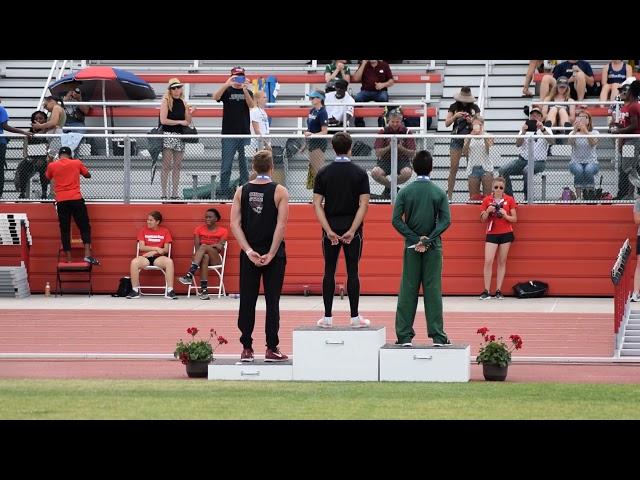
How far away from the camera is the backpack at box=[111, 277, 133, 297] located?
23547 mm

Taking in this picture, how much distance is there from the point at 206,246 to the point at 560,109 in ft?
24.2

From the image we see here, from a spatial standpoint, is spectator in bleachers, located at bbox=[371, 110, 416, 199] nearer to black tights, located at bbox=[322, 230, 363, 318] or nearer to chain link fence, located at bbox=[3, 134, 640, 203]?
chain link fence, located at bbox=[3, 134, 640, 203]

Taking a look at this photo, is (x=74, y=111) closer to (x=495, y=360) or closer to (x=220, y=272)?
(x=220, y=272)

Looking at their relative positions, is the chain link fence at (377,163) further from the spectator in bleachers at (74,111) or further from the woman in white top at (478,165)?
the spectator in bleachers at (74,111)

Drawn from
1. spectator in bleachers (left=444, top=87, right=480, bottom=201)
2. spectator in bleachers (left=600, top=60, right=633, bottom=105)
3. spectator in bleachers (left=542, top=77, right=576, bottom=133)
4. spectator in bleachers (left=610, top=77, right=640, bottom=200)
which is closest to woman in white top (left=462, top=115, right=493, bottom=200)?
spectator in bleachers (left=444, top=87, right=480, bottom=201)

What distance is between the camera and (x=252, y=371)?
1507 cm

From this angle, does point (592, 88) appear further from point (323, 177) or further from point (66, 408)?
point (66, 408)

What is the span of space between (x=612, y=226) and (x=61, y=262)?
9.09 meters

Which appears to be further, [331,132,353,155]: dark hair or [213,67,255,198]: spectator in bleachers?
[213,67,255,198]: spectator in bleachers

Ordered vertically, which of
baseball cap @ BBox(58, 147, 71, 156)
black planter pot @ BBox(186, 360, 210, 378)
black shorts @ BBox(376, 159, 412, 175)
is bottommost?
black planter pot @ BBox(186, 360, 210, 378)

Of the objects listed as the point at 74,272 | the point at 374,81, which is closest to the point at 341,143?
the point at 74,272

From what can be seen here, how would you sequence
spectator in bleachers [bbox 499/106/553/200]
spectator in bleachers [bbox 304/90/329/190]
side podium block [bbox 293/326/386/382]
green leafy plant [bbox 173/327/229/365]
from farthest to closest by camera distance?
1. spectator in bleachers [bbox 304/90/329/190]
2. spectator in bleachers [bbox 499/106/553/200]
3. green leafy plant [bbox 173/327/229/365]
4. side podium block [bbox 293/326/386/382]

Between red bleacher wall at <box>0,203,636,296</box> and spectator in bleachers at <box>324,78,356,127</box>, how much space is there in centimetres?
349

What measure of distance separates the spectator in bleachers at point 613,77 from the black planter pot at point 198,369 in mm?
14481
